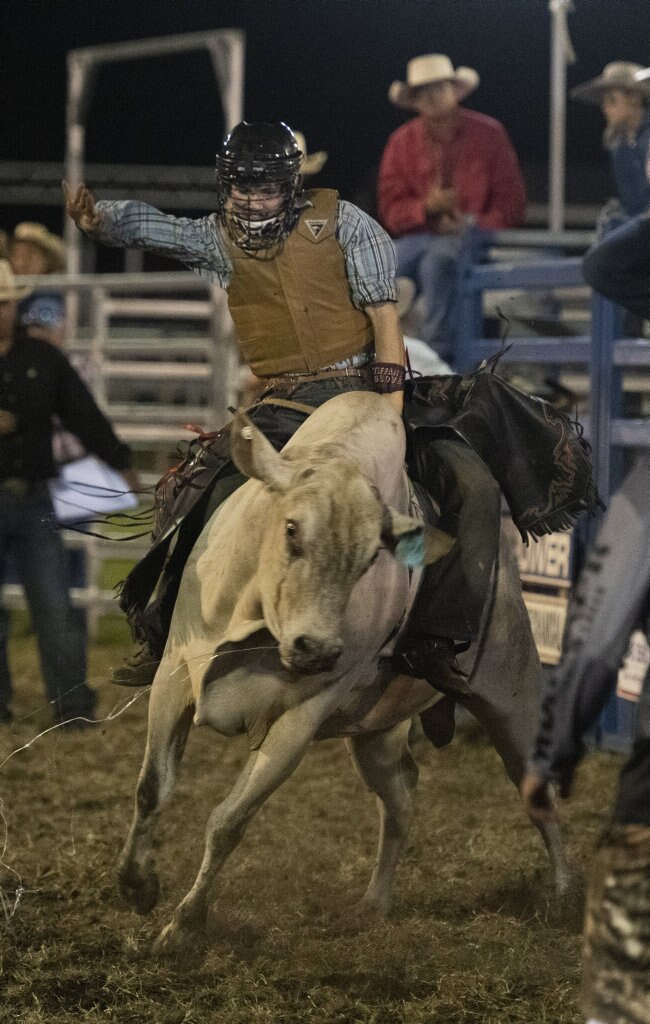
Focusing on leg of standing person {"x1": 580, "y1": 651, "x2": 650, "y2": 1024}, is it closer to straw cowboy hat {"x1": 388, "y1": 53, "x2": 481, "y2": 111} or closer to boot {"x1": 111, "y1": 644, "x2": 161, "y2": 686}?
boot {"x1": 111, "y1": 644, "x2": 161, "y2": 686}

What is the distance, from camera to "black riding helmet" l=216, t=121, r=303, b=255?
3365mm

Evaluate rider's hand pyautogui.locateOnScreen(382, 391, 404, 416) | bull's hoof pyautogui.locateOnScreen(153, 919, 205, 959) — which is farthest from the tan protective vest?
bull's hoof pyautogui.locateOnScreen(153, 919, 205, 959)

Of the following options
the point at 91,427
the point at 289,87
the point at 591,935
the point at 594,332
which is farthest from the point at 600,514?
the point at 591,935

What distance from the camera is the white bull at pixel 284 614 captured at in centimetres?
289

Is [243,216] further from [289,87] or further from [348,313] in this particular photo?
[289,87]

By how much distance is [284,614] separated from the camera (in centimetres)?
294

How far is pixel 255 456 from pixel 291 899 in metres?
1.75

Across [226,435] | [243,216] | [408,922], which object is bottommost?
[408,922]

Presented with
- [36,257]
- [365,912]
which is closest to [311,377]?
[365,912]

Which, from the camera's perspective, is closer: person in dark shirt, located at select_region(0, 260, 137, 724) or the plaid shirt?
the plaid shirt

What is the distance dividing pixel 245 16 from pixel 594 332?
2.08 m

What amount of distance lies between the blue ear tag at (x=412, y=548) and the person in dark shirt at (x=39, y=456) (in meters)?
1.83

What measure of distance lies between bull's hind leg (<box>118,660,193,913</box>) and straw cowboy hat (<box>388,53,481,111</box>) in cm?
420

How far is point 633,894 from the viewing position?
2426 mm
